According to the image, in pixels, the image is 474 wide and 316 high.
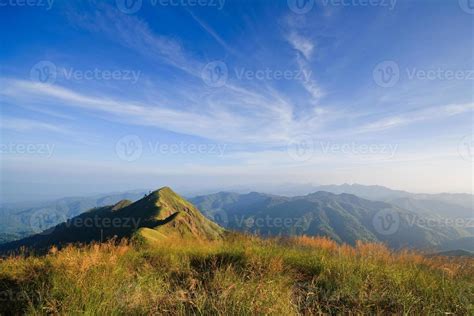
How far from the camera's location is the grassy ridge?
420 cm

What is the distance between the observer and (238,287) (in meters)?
4.67

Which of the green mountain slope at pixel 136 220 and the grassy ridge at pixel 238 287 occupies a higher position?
the grassy ridge at pixel 238 287

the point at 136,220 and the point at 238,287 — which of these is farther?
the point at 136,220

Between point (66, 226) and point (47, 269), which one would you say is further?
point (66, 226)

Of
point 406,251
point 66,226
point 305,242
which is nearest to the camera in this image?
point 406,251

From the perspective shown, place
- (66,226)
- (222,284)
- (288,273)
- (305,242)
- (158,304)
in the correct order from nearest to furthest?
(158,304) < (222,284) < (288,273) < (305,242) < (66,226)

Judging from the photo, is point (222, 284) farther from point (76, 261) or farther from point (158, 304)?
point (76, 261)

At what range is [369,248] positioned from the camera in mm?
8422

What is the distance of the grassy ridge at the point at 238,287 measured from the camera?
420 centimetres

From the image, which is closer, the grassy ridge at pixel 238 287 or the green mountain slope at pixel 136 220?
the grassy ridge at pixel 238 287

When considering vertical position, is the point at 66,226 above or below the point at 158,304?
below

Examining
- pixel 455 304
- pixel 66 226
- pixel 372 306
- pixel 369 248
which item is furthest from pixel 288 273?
pixel 66 226

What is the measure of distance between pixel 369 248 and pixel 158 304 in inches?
268

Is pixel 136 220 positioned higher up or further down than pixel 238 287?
further down
